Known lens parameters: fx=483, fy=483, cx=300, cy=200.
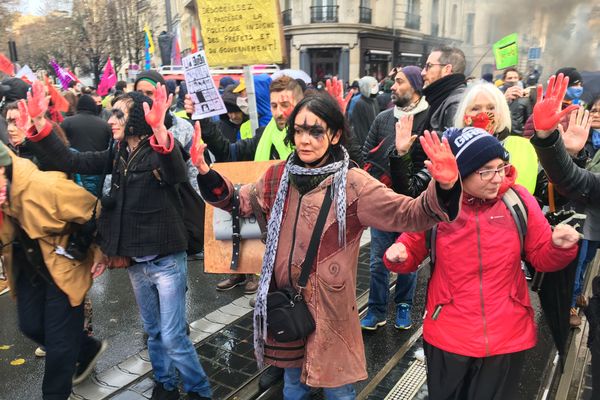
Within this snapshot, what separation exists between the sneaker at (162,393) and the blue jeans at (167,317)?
3 cm

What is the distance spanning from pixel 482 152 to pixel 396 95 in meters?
1.95

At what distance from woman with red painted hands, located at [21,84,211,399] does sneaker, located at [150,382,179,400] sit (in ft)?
0.58

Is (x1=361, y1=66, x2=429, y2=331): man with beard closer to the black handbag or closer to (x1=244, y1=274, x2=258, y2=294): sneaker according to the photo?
(x1=244, y1=274, x2=258, y2=294): sneaker

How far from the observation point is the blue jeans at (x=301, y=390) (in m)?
2.53

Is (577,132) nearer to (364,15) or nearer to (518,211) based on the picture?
(518,211)

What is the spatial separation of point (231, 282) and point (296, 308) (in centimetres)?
313

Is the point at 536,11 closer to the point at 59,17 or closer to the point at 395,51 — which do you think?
the point at 395,51

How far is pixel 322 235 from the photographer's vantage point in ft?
7.75

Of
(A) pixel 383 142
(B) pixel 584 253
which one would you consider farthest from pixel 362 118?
(B) pixel 584 253

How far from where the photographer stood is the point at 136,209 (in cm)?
297

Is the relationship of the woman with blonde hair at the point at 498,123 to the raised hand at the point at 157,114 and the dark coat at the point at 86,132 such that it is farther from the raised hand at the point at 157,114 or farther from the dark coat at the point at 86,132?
the dark coat at the point at 86,132

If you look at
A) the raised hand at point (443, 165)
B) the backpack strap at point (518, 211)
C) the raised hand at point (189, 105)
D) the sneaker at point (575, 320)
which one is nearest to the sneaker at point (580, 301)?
the sneaker at point (575, 320)

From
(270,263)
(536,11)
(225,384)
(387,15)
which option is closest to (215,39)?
(270,263)

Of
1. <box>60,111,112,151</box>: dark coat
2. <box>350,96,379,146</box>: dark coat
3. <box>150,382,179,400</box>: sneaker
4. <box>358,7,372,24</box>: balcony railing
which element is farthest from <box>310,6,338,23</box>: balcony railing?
<box>150,382,179,400</box>: sneaker
